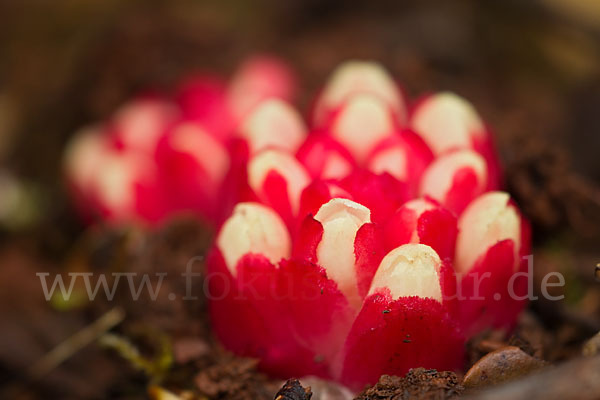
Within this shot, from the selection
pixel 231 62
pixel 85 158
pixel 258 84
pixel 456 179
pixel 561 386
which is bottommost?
pixel 561 386

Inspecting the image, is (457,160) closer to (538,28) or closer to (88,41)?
(538,28)

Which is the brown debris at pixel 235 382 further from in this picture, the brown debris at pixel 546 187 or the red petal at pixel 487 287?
the brown debris at pixel 546 187

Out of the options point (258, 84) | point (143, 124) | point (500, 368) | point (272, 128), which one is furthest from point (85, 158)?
point (500, 368)

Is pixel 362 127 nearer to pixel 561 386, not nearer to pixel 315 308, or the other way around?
pixel 315 308

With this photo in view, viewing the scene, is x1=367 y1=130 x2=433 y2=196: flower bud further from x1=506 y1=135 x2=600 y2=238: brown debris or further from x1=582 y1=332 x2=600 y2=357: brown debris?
x1=582 y1=332 x2=600 y2=357: brown debris

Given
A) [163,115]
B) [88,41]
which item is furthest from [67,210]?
[88,41]

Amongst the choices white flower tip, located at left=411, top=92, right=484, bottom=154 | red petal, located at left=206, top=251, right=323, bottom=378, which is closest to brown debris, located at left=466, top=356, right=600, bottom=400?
red petal, located at left=206, top=251, right=323, bottom=378
